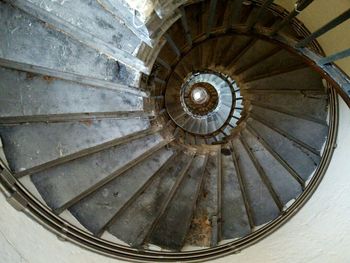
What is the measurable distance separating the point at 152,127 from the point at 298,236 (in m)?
1.81

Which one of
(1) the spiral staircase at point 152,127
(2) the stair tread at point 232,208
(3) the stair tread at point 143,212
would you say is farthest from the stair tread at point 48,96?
(2) the stair tread at point 232,208

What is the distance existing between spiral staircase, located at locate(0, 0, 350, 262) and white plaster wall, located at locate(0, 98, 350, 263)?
0.10 metres

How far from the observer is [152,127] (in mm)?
3654

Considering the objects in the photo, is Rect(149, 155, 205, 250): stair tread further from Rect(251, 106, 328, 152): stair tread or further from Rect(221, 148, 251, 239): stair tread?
Rect(251, 106, 328, 152): stair tread

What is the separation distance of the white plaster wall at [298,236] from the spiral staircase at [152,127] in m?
0.10

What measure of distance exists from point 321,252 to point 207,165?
1.60 meters

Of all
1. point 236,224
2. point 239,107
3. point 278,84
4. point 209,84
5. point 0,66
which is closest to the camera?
point 0,66

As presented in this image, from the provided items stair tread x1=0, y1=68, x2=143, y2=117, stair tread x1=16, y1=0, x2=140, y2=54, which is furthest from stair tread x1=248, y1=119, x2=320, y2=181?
stair tread x1=16, y1=0, x2=140, y2=54

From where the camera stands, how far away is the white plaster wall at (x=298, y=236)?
262 centimetres

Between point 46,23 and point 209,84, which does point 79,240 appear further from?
point 209,84

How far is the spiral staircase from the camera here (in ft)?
8.78

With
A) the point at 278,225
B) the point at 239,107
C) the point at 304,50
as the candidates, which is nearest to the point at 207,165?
the point at 278,225

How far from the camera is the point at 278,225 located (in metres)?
3.49

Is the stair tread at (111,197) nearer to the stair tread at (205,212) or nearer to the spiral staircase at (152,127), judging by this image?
the spiral staircase at (152,127)
